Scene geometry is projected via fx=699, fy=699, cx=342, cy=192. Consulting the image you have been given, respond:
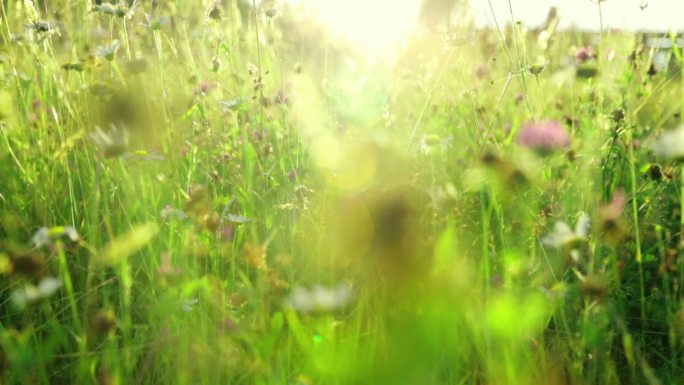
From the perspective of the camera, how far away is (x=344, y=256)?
113cm

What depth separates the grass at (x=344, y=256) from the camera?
2.77 feet

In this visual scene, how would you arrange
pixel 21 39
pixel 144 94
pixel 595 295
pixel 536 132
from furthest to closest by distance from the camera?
pixel 21 39 → pixel 144 94 → pixel 536 132 → pixel 595 295

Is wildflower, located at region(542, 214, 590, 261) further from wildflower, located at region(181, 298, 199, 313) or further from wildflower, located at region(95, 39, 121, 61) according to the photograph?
wildflower, located at region(95, 39, 121, 61)

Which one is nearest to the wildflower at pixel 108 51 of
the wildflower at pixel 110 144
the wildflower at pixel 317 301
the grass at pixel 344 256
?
the grass at pixel 344 256

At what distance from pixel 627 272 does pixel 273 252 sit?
612 millimetres

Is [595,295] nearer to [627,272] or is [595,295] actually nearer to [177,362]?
[627,272]

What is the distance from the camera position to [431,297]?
86 cm

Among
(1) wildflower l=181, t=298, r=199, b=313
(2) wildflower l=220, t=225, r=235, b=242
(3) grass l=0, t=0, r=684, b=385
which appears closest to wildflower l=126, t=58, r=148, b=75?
(3) grass l=0, t=0, r=684, b=385

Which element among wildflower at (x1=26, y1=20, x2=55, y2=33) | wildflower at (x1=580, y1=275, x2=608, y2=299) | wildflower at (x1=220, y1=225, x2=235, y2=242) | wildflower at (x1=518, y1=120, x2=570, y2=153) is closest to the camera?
wildflower at (x1=580, y1=275, x2=608, y2=299)

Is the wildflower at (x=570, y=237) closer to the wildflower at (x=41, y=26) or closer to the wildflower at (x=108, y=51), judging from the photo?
the wildflower at (x=108, y=51)

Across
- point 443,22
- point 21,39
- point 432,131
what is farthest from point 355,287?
point 21,39

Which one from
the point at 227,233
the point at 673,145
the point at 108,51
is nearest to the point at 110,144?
the point at 227,233

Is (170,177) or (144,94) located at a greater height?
(144,94)

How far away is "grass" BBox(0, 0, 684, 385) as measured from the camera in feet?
2.77
